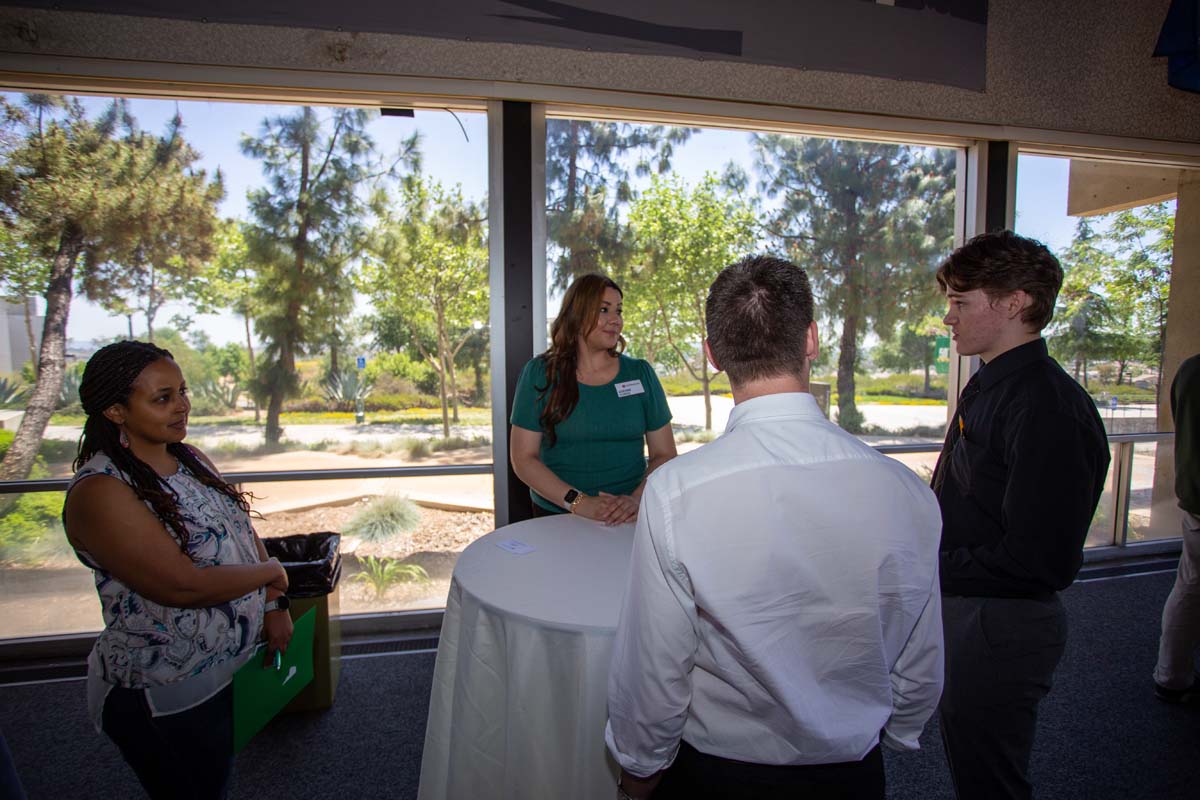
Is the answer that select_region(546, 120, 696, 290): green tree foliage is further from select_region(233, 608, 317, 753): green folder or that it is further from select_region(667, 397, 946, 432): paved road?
select_region(233, 608, 317, 753): green folder

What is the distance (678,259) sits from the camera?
326cm

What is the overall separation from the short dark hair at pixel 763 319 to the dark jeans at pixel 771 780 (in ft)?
1.91

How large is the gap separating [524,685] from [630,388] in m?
1.17

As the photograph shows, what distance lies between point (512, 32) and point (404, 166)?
790mm

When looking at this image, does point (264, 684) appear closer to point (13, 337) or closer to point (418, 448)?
point (418, 448)

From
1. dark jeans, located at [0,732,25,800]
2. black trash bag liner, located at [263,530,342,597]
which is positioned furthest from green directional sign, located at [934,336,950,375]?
dark jeans, located at [0,732,25,800]

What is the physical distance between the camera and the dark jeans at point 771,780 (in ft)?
2.98

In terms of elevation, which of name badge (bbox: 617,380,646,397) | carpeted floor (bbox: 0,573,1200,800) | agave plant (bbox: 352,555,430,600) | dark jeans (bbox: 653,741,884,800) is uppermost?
name badge (bbox: 617,380,646,397)

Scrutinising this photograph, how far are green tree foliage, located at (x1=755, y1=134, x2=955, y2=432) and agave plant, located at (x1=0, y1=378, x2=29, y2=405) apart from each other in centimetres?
371

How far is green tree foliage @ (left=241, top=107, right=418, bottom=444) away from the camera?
112 inches

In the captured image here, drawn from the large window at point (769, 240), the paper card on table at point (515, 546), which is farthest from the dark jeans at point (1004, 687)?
the large window at point (769, 240)

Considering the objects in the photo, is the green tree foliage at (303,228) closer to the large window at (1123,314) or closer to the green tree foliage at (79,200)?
the green tree foliage at (79,200)

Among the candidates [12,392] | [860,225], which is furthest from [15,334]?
[860,225]

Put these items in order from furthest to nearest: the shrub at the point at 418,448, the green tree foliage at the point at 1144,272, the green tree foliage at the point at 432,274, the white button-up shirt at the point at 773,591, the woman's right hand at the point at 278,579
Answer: the green tree foliage at the point at 1144,272, the shrub at the point at 418,448, the green tree foliage at the point at 432,274, the woman's right hand at the point at 278,579, the white button-up shirt at the point at 773,591
